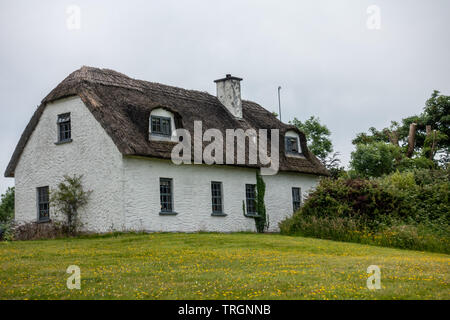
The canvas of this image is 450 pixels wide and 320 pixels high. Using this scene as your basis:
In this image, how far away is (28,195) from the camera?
28047 mm

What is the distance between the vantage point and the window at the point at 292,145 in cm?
3472

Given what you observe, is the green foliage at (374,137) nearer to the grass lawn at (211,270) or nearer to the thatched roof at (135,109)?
A: the thatched roof at (135,109)

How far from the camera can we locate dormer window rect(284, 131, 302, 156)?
34.7m

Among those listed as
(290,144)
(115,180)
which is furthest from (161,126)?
(290,144)

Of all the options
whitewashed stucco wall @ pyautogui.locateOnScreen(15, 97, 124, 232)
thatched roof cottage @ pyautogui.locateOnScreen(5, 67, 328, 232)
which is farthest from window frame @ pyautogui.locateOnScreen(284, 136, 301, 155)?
whitewashed stucco wall @ pyautogui.locateOnScreen(15, 97, 124, 232)

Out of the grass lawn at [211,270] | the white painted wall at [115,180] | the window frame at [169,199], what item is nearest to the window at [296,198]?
the white painted wall at [115,180]

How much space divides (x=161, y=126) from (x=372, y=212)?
9542 mm

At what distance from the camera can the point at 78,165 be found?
26.2 metres

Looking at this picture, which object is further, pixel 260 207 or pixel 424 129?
pixel 424 129

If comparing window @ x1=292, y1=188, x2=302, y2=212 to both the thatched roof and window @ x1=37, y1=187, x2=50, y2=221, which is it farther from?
window @ x1=37, y1=187, x2=50, y2=221

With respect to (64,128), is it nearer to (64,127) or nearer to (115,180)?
(64,127)
